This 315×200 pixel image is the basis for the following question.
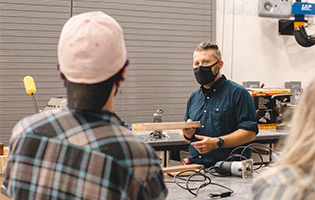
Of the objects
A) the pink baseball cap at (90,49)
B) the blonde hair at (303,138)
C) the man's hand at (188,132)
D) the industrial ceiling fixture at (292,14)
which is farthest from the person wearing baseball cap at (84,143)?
the industrial ceiling fixture at (292,14)

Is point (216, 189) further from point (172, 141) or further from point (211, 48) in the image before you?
point (172, 141)

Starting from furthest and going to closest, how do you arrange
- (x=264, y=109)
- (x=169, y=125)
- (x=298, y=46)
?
1. (x=298, y=46)
2. (x=264, y=109)
3. (x=169, y=125)

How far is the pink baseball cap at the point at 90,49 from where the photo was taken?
750mm

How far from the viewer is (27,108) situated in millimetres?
3658

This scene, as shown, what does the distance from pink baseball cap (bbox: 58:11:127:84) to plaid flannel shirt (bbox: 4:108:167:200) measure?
114 mm

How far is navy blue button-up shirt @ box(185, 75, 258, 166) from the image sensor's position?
2.17 metres

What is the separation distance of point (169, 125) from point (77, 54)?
52.4 inches

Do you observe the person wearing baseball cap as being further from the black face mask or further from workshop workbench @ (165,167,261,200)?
the black face mask

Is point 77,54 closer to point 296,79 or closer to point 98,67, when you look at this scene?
point 98,67

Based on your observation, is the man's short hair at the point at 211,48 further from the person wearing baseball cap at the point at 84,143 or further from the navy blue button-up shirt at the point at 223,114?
the person wearing baseball cap at the point at 84,143

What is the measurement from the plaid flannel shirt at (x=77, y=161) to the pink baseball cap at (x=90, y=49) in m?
0.11

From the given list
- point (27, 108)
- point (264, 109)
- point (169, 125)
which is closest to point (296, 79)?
point (264, 109)

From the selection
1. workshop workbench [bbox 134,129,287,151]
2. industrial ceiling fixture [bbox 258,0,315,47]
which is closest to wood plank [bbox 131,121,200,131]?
workshop workbench [bbox 134,129,287,151]

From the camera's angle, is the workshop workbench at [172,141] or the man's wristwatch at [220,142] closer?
the man's wristwatch at [220,142]
